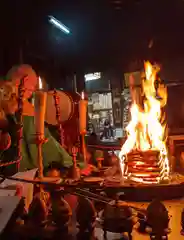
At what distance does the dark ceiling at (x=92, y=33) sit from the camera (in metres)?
3.89

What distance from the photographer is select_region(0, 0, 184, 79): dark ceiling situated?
3.89m

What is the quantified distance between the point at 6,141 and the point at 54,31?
4049mm

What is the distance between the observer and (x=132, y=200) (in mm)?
2084

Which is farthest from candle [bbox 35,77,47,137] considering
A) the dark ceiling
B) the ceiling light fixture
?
the ceiling light fixture

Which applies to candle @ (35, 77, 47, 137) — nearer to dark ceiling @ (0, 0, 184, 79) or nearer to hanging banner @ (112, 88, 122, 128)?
dark ceiling @ (0, 0, 184, 79)

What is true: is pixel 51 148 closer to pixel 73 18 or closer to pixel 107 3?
pixel 107 3

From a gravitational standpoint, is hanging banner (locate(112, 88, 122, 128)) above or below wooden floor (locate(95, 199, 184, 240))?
above

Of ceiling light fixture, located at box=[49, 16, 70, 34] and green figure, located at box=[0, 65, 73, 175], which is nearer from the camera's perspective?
green figure, located at box=[0, 65, 73, 175]

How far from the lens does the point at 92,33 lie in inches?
198

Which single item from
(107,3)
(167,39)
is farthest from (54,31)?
(167,39)

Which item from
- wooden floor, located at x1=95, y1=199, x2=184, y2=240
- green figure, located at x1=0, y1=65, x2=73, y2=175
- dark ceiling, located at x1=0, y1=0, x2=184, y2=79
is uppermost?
dark ceiling, located at x1=0, y1=0, x2=184, y2=79

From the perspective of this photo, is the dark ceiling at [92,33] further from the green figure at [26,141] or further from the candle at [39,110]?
the candle at [39,110]

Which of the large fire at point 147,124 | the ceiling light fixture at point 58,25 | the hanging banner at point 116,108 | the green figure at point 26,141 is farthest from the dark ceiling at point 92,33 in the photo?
the large fire at point 147,124

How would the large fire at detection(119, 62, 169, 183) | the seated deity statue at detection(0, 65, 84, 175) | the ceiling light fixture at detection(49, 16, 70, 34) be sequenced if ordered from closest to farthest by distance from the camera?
the seated deity statue at detection(0, 65, 84, 175), the large fire at detection(119, 62, 169, 183), the ceiling light fixture at detection(49, 16, 70, 34)
